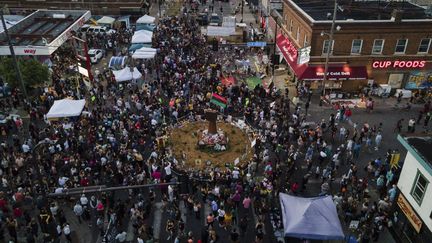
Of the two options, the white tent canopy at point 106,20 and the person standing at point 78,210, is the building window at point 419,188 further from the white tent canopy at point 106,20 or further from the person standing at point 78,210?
the white tent canopy at point 106,20

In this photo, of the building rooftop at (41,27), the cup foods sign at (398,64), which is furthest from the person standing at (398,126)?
the building rooftop at (41,27)

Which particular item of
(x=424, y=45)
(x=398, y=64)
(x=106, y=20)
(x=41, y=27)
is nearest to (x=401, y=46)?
(x=398, y=64)

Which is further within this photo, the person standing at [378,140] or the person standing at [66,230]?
the person standing at [378,140]

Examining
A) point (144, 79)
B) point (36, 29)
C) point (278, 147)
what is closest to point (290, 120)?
point (278, 147)

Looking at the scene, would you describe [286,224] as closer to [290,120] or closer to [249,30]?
[290,120]

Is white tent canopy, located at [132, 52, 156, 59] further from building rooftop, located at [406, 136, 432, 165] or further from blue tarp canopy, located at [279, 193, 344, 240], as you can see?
building rooftop, located at [406, 136, 432, 165]

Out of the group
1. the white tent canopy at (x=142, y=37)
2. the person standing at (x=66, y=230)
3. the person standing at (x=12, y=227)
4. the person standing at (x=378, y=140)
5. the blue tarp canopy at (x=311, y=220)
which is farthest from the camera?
the white tent canopy at (x=142, y=37)
